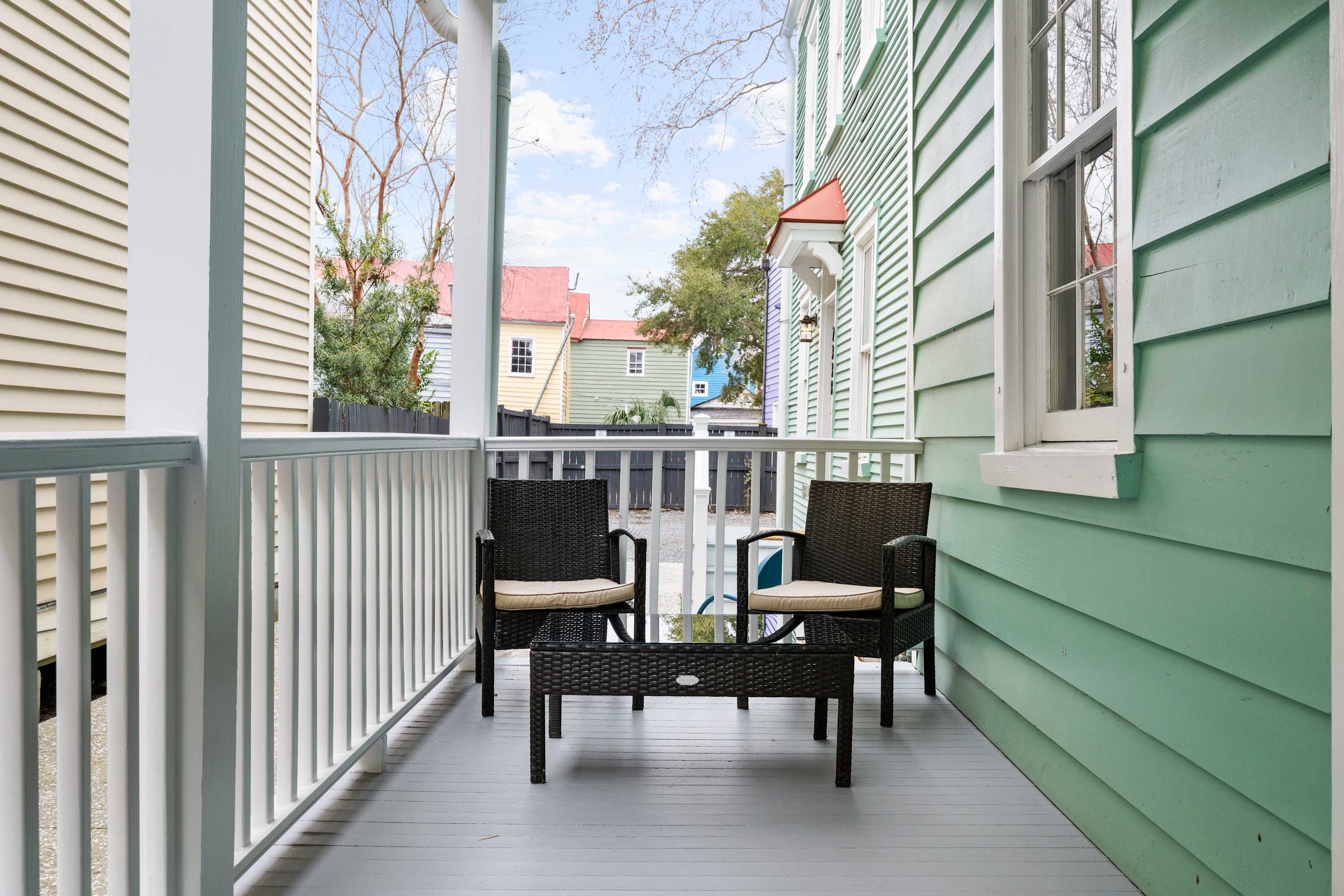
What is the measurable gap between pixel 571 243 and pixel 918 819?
20.4m

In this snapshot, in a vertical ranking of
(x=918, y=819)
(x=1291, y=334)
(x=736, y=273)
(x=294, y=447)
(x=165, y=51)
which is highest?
(x=736, y=273)

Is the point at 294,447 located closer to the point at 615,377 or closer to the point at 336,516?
the point at 336,516

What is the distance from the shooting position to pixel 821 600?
9.95ft

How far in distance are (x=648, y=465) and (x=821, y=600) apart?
32.5 ft

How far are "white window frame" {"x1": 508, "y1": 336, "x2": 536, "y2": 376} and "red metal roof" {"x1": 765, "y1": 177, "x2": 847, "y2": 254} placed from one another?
12.4 m

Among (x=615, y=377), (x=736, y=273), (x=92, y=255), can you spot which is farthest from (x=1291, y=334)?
(x=615, y=377)

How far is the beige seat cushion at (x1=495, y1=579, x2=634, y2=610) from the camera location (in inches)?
118

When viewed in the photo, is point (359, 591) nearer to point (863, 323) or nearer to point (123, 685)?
point (123, 685)

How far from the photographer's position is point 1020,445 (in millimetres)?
2641

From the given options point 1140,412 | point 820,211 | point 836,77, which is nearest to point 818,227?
point 820,211

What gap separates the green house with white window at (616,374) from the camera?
69.3 ft

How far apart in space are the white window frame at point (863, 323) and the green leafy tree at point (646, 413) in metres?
8.33

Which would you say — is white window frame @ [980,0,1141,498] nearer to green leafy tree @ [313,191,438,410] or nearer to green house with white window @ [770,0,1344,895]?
green house with white window @ [770,0,1344,895]

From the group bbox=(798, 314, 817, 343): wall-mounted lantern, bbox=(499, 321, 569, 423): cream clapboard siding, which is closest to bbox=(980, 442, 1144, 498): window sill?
bbox=(798, 314, 817, 343): wall-mounted lantern
